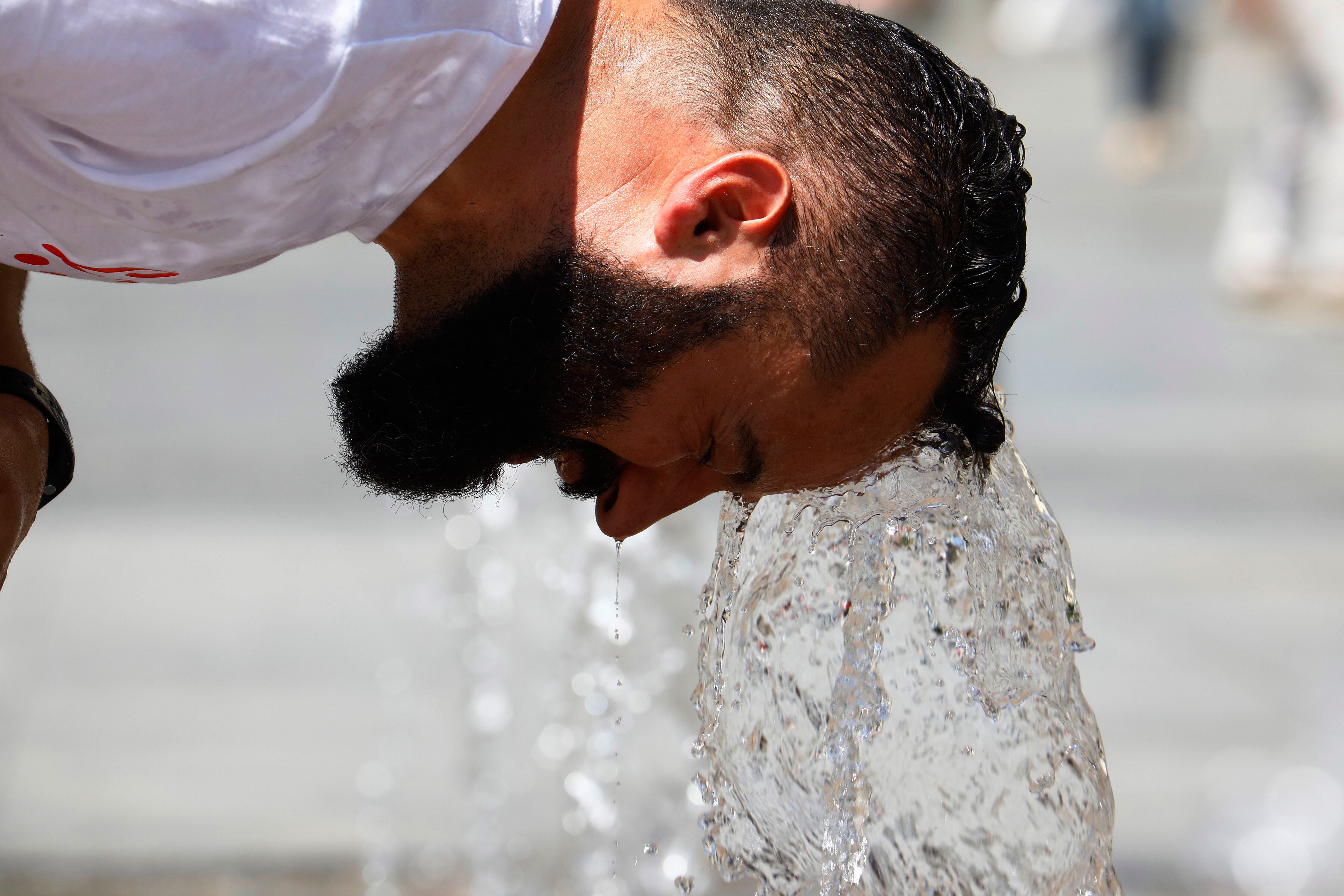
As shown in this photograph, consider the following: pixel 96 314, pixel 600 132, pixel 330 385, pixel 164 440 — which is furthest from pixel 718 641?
pixel 96 314

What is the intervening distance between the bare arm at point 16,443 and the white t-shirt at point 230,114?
192 millimetres

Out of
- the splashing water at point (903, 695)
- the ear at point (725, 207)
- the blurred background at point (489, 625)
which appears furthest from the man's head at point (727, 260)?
the blurred background at point (489, 625)

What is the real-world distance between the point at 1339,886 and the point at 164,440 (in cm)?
378

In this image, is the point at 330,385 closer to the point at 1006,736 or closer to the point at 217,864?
the point at 1006,736

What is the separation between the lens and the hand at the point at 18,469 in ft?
5.68

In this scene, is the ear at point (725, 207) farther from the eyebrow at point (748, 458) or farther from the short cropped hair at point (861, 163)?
the eyebrow at point (748, 458)

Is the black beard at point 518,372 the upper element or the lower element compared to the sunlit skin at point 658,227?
lower

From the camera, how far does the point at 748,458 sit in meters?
1.96

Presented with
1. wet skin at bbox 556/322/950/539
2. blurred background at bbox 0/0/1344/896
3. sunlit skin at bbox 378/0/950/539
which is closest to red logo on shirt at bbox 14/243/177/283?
sunlit skin at bbox 378/0/950/539

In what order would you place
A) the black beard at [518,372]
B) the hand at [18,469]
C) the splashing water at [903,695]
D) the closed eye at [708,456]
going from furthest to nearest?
the splashing water at [903,695], the closed eye at [708,456], the black beard at [518,372], the hand at [18,469]

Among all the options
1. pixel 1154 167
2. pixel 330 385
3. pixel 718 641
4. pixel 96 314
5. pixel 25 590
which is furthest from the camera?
pixel 1154 167

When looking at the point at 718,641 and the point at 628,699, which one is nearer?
the point at 718,641

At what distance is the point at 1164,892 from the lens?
3.17m

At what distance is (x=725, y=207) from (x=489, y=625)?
2.09 m
